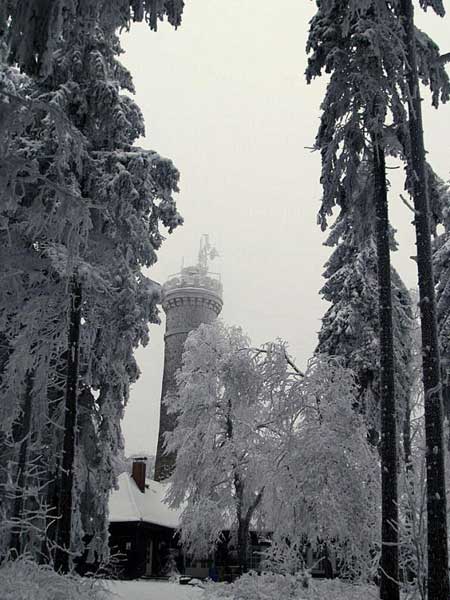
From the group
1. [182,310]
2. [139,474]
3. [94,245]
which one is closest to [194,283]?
[182,310]

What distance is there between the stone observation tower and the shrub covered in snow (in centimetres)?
2682

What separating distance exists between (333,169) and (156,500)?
2450 centimetres

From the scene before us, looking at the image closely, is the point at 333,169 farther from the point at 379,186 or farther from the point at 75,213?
the point at 75,213

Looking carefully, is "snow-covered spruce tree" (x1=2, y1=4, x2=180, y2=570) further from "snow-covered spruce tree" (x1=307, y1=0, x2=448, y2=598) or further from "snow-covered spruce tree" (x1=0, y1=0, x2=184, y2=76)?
"snow-covered spruce tree" (x1=0, y1=0, x2=184, y2=76)

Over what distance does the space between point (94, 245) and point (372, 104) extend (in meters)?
6.36

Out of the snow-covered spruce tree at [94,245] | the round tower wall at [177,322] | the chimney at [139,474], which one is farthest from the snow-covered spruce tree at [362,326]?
the round tower wall at [177,322]

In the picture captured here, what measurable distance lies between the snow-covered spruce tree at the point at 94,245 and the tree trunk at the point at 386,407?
500 centimetres

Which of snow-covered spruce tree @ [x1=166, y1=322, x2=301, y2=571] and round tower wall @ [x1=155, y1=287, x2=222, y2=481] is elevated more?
round tower wall @ [x1=155, y1=287, x2=222, y2=481]

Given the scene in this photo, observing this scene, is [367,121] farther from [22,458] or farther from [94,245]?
[22,458]

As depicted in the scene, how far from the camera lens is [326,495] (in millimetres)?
14648

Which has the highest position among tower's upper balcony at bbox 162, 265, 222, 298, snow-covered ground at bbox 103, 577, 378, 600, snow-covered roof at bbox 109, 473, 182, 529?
tower's upper balcony at bbox 162, 265, 222, 298

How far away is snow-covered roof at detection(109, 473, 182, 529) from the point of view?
94.2 feet

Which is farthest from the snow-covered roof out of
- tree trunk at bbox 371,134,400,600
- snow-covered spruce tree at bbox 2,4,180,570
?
tree trunk at bbox 371,134,400,600

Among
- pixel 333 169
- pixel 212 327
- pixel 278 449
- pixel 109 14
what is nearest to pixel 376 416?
pixel 278 449
